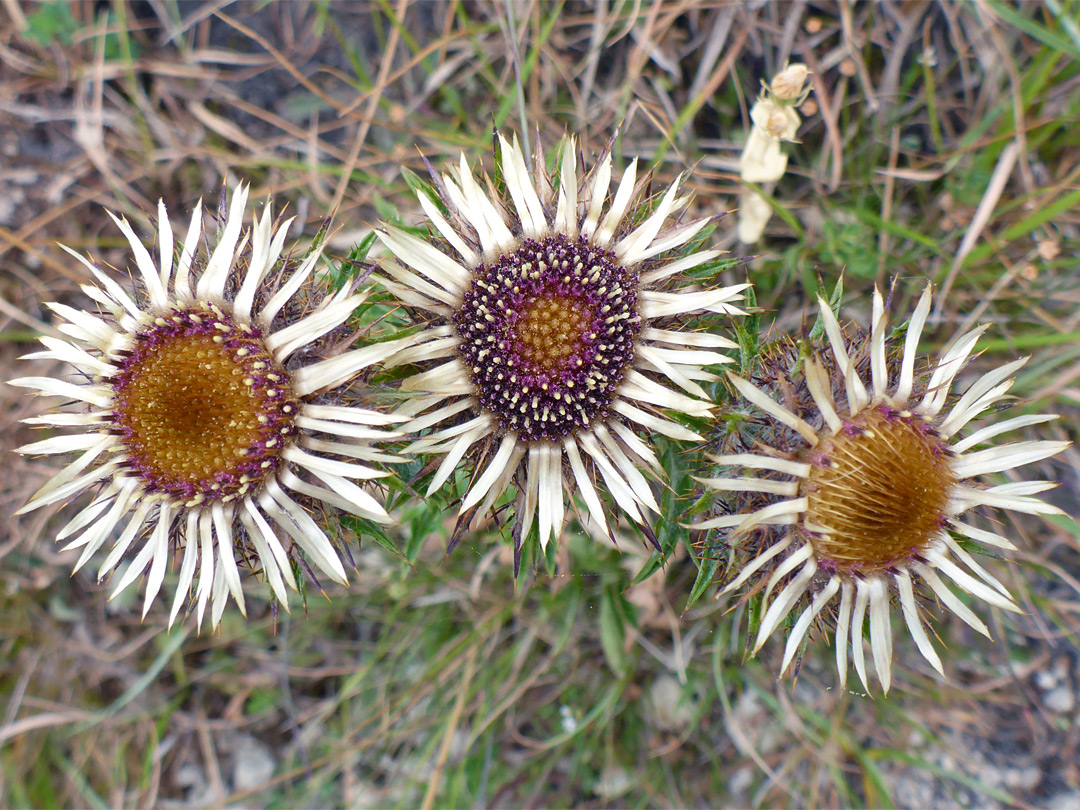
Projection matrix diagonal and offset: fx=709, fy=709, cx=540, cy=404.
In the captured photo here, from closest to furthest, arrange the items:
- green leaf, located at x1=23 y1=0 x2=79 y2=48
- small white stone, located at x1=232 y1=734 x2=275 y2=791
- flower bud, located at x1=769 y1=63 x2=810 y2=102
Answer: flower bud, located at x1=769 y1=63 x2=810 y2=102
green leaf, located at x1=23 y1=0 x2=79 y2=48
small white stone, located at x1=232 y1=734 x2=275 y2=791

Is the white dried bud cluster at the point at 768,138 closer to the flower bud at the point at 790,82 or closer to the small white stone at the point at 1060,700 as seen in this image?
the flower bud at the point at 790,82

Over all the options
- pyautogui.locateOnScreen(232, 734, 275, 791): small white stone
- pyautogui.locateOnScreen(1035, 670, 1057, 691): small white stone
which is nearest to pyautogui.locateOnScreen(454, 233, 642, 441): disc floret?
pyautogui.locateOnScreen(1035, 670, 1057, 691): small white stone

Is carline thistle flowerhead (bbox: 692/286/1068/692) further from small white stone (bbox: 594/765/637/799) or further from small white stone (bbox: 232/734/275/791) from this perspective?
small white stone (bbox: 232/734/275/791)

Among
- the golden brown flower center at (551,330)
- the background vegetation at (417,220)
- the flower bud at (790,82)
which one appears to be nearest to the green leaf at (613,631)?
the background vegetation at (417,220)

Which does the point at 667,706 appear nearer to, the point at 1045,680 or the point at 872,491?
the point at 1045,680

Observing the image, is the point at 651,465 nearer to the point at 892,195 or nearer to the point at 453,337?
the point at 453,337

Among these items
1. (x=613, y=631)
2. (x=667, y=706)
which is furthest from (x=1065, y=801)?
(x=613, y=631)

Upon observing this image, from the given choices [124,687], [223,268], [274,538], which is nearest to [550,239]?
[223,268]
